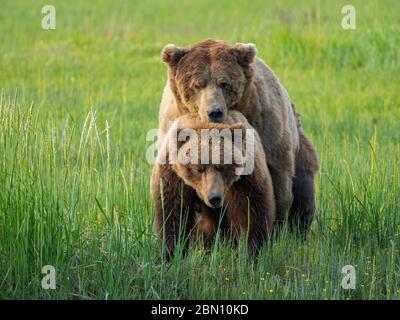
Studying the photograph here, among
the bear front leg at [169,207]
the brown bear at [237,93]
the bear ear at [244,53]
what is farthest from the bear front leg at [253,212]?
the bear ear at [244,53]

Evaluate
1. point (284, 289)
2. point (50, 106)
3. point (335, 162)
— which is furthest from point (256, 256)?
point (50, 106)

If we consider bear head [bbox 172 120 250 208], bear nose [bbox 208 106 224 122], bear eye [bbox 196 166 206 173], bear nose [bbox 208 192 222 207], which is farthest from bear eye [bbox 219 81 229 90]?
bear nose [bbox 208 192 222 207]

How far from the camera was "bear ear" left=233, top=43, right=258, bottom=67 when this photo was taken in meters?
6.41

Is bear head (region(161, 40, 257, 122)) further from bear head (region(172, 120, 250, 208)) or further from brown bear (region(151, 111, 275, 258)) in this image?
bear head (region(172, 120, 250, 208))

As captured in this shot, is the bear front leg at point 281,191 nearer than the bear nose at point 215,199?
No

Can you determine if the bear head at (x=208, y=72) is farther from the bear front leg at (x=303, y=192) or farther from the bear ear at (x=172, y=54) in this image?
the bear front leg at (x=303, y=192)

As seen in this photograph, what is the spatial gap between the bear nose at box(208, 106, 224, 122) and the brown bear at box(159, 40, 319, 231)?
0.33 feet

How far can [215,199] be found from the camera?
5426 millimetres

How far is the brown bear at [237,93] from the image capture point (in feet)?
20.7

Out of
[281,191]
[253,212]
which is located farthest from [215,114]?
[281,191]

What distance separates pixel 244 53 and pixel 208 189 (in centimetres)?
133

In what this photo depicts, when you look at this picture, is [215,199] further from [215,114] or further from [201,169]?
[215,114]

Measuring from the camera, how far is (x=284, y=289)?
5.44 meters

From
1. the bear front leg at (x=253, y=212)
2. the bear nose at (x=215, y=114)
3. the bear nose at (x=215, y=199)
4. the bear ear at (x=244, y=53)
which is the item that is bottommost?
the bear front leg at (x=253, y=212)
